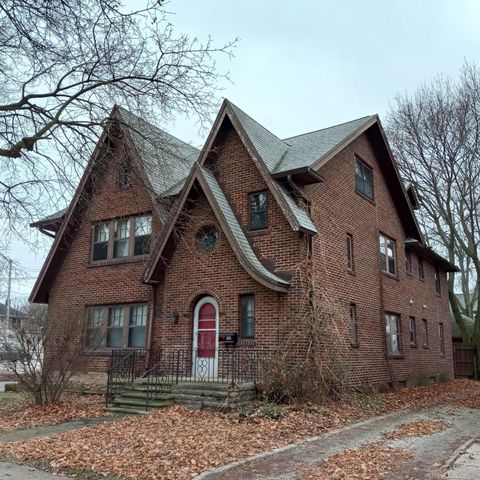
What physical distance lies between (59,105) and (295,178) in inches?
269

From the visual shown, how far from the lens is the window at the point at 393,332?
1792 centimetres

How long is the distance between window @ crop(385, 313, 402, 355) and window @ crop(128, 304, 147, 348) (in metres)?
8.22

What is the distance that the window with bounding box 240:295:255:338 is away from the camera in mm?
13758

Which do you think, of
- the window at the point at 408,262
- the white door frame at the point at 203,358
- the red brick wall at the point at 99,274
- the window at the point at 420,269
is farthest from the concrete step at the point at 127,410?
the window at the point at 420,269

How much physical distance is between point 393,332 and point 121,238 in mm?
10196

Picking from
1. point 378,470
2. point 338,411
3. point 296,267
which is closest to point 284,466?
point 378,470

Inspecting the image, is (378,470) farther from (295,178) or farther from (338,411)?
(295,178)

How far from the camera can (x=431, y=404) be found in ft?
47.5

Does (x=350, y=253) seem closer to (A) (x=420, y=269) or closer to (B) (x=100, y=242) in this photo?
(A) (x=420, y=269)

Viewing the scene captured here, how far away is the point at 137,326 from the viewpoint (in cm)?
1658

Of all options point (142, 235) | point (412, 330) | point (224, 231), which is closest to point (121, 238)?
point (142, 235)

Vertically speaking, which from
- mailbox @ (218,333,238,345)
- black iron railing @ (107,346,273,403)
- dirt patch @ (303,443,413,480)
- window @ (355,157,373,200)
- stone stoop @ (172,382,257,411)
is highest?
window @ (355,157,373,200)

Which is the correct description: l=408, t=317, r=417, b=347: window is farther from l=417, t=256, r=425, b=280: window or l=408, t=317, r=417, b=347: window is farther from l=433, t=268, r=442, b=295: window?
l=433, t=268, r=442, b=295: window

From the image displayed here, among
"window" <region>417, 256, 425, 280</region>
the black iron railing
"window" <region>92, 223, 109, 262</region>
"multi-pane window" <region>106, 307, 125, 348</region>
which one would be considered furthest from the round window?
"window" <region>417, 256, 425, 280</region>
